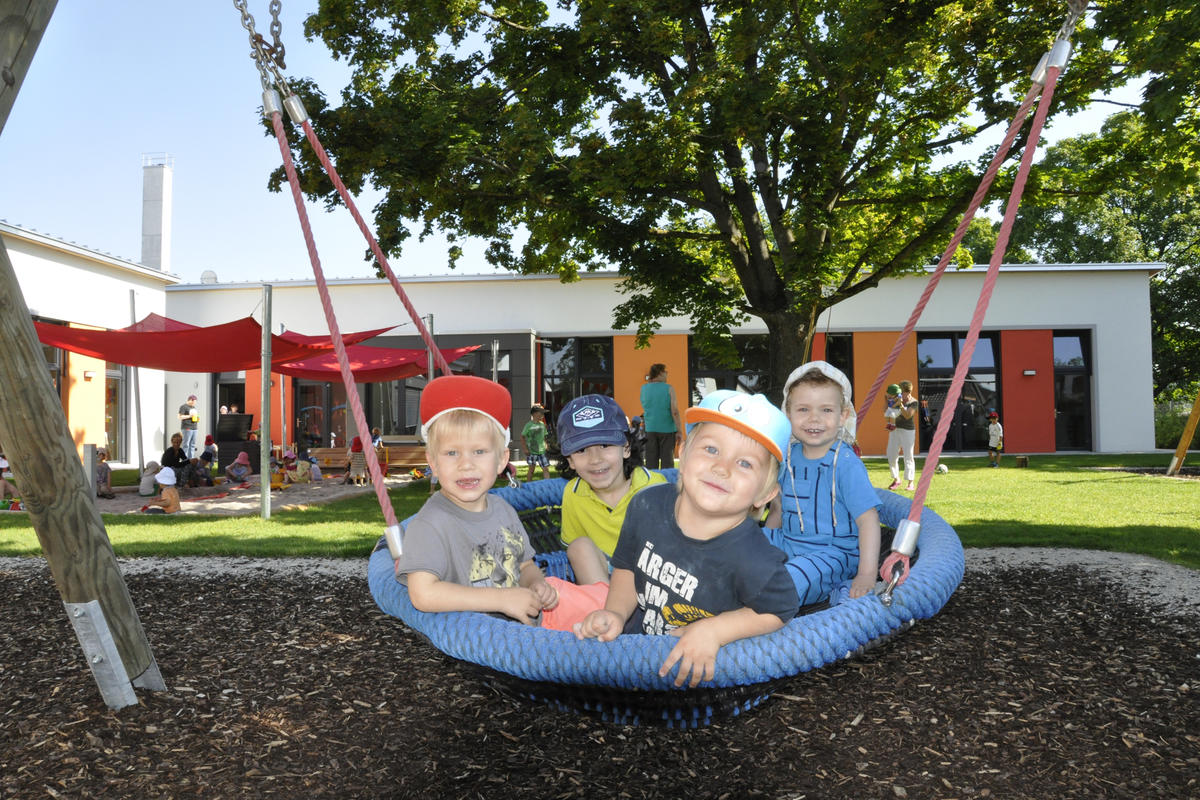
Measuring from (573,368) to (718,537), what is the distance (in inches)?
674

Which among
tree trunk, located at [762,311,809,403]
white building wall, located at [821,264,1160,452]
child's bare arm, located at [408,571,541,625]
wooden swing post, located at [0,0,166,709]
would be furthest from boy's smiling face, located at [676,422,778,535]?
white building wall, located at [821,264,1160,452]

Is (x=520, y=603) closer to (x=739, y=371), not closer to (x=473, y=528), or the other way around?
(x=473, y=528)

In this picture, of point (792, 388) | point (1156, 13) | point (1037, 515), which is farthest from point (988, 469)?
point (792, 388)

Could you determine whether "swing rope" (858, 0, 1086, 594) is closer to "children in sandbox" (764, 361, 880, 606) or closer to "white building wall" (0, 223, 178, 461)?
"children in sandbox" (764, 361, 880, 606)

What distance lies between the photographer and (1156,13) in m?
3.60

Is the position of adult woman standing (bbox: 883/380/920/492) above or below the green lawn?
above

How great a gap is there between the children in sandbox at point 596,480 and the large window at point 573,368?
15840 millimetres

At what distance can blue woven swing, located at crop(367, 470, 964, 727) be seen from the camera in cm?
160

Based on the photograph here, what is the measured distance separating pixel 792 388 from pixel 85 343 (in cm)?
937

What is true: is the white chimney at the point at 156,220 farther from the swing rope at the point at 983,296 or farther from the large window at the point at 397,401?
the swing rope at the point at 983,296

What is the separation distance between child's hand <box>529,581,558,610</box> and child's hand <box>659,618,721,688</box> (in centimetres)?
59

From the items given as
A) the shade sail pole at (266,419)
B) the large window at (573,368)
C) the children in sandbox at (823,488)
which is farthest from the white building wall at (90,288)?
the children in sandbox at (823,488)

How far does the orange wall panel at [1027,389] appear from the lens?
61.2 ft

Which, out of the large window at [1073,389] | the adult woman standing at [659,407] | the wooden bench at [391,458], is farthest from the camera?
the large window at [1073,389]
